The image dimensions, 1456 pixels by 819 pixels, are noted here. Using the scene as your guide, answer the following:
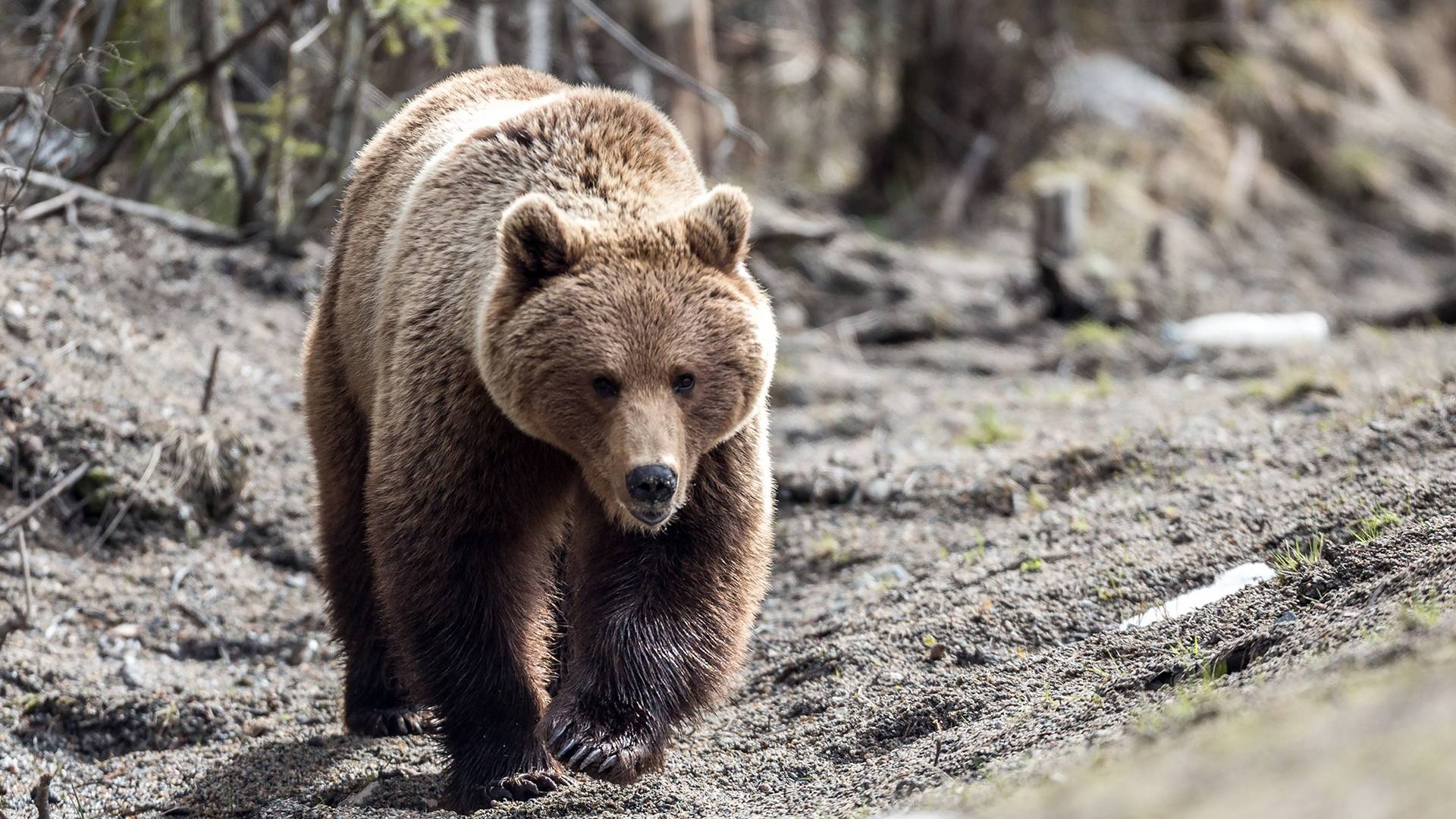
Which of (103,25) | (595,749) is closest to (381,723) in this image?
(595,749)

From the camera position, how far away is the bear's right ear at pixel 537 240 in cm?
388

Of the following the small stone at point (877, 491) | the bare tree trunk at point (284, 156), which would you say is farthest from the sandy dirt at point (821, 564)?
the bare tree trunk at point (284, 156)

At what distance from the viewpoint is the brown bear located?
12.8 feet

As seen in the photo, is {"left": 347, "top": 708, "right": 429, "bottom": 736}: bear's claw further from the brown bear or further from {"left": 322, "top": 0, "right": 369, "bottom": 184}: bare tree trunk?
{"left": 322, "top": 0, "right": 369, "bottom": 184}: bare tree trunk

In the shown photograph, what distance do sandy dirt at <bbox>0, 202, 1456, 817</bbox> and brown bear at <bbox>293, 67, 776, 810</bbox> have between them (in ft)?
1.15

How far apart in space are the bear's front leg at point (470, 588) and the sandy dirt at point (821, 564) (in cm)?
21

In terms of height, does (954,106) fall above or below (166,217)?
below

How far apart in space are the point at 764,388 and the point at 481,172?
1.18m

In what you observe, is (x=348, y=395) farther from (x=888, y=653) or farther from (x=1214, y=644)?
(x=1214, y=644)

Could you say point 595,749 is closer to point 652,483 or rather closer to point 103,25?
point 652,483

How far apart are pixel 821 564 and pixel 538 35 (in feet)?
14.0

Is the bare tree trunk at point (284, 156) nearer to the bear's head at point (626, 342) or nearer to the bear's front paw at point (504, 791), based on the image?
the bear's head at point (626, 342)

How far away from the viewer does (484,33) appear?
8.41 meters

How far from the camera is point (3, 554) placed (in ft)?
18.1
